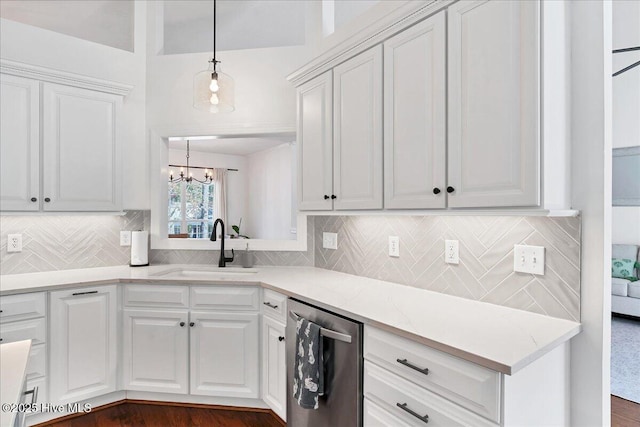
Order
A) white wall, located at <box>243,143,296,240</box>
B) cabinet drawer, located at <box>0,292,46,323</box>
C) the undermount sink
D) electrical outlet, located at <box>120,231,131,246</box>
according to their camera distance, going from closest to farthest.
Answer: cabinet drawer, located at <box>0,292,46,323</box>
the undermount sink
electrical outlet, located at <box>120,231,131,246</box>
white wall, located at <box>243,143,296,240</box>

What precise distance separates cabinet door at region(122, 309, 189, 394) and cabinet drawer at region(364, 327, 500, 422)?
4.80 ft

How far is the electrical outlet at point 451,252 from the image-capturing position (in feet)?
6.34

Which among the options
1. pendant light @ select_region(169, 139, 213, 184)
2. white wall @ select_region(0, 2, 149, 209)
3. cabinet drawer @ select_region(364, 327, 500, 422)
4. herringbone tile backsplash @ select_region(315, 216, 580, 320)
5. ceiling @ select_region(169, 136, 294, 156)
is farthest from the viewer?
pendant light @ select_region(169, 139, 213, 184)

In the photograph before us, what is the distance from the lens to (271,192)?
7664 millimetres

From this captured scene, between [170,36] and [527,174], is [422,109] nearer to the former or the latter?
[527,174]

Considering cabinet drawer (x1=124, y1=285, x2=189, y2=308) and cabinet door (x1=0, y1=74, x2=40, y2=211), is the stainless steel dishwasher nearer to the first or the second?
cabinet drawer (x1=124, y1=285, x2=189, y2=308)

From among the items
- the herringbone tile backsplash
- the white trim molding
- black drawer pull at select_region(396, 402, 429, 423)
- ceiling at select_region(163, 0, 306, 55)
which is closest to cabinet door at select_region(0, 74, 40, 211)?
the white trim molding

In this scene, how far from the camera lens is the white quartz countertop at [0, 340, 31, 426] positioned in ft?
2.70

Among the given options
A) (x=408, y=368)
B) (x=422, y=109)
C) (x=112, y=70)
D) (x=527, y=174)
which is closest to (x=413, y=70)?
(x=422, y=109)

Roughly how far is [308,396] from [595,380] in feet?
3.97

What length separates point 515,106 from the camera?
1364 millimetres

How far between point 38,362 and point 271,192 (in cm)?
562

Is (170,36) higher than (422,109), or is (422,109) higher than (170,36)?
(170,36)

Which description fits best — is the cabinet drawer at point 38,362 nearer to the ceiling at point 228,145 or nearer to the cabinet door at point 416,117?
the cabinet door at point 416,117
